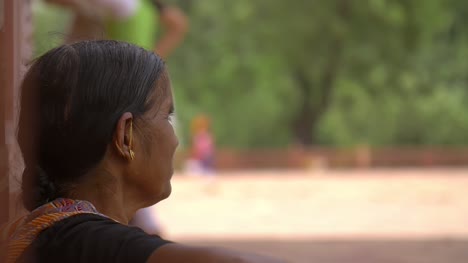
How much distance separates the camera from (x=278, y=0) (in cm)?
2177

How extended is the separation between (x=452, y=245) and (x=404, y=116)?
1770cm

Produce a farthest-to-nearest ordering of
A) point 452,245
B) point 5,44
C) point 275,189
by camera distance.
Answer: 1. point 275,189
2. point 452,245
3. point 5,44

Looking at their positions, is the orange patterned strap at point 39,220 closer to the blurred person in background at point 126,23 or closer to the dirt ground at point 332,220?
the blurred person in background at point 126,23

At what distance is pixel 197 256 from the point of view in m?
0.87

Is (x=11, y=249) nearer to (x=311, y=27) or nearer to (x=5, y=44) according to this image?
(x=5, y=44)

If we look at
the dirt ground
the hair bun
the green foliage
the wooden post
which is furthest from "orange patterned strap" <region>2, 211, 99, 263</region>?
the green foliage

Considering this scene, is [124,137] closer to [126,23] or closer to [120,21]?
[120,21]

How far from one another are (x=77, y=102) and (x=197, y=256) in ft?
0.96

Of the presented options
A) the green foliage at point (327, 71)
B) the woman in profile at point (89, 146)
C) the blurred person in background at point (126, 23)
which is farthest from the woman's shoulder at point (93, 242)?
the green foliage at point (327, 71)

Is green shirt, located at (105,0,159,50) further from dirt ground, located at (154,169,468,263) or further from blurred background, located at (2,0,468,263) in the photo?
blurred background, located at (2,0,468,263)

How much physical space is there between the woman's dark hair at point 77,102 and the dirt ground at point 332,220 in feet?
11.8

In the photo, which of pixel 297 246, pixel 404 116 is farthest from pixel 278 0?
pixel 297 246

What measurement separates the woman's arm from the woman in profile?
0.06 metres

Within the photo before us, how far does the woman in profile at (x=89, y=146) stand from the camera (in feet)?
3.24
